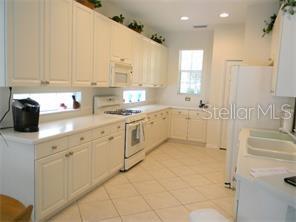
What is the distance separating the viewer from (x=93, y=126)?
3037mm

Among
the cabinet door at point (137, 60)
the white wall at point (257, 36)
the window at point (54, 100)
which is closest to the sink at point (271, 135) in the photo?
the white wall at point (257, 36)

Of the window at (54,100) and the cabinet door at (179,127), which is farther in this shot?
the cabinet door at (179,127)

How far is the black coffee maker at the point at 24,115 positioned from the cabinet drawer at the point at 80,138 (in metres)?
0.39

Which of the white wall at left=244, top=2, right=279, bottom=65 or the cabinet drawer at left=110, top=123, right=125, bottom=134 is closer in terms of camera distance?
the cabinet drawer at left=110, top=123, right=125, bottom=134

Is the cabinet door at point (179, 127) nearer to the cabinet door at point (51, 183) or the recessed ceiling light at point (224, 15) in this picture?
the recessed ceiling light at point (224, 15)

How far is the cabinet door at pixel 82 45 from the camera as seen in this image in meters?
3.12

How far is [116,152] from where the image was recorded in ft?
12.2

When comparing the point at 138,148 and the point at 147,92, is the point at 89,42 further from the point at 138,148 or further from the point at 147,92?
the point at 147,92

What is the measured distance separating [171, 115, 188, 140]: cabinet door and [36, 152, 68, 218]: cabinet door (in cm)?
386

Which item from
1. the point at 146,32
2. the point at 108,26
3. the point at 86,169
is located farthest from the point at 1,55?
the point at 146,32

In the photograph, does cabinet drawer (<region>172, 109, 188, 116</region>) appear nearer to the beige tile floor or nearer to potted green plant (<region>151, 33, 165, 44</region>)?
the beige tile floor

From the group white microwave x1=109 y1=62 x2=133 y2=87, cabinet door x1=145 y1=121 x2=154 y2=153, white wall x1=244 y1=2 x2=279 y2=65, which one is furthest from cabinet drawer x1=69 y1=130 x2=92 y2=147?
white wall x1=244 y1=2 x2=279 y2=65

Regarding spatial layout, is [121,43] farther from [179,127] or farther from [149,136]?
[179,127]

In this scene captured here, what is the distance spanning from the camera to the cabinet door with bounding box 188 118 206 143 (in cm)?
594
